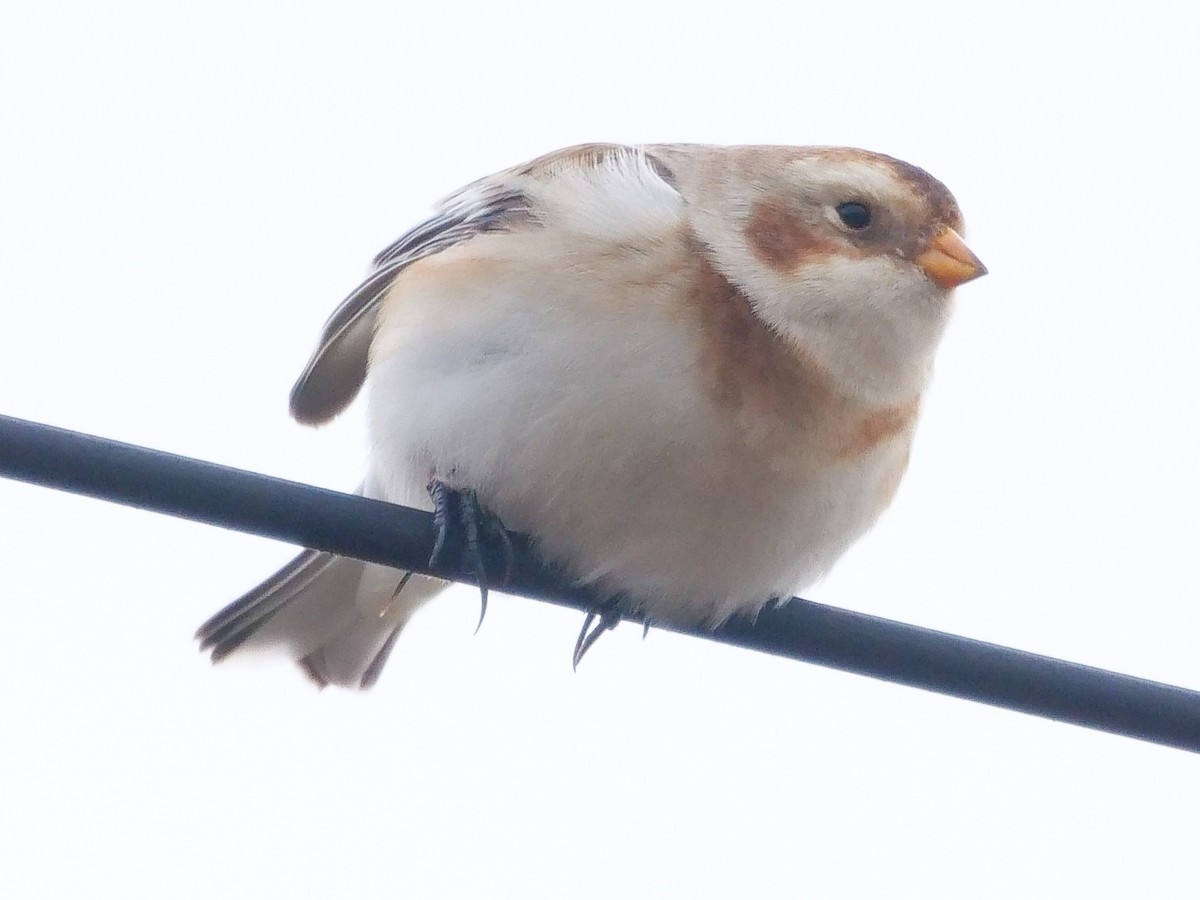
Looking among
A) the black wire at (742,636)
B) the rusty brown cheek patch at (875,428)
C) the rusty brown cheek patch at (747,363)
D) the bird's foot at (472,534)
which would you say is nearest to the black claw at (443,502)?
the bird's foot at (472,534)

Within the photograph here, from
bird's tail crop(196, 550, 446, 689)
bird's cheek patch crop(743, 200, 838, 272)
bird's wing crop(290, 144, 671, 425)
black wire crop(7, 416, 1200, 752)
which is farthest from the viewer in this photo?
bird's tail crop(196, 550, 446, 689)

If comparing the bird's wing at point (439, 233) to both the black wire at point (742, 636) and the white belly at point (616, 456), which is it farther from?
the black wire at point (742, 636)

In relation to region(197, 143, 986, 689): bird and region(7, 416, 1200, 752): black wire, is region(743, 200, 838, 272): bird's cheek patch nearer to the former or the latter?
region(197, 143, 986, 689): bird

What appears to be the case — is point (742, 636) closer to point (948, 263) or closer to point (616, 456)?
point (616, 456)

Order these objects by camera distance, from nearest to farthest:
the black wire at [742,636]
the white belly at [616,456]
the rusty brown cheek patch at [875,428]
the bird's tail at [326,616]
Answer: the black wire at [742,636] → the white belly at [616,456] → the rusty brown cheek patch at [875,428] → the bird's tail at [326,616]

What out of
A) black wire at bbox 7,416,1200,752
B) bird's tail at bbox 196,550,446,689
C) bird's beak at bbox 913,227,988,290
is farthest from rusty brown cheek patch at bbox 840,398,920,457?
bird's tail at bbox 196,550,446,689

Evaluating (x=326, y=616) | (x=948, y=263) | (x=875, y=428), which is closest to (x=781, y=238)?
(x=948, y=263)

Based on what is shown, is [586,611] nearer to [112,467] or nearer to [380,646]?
[380,646]
